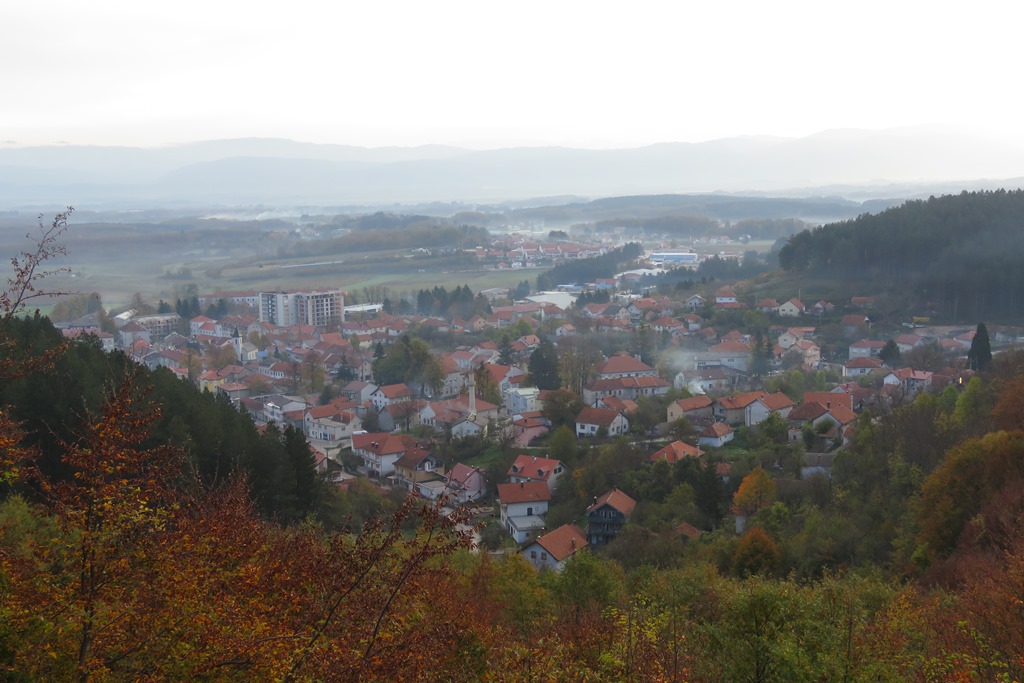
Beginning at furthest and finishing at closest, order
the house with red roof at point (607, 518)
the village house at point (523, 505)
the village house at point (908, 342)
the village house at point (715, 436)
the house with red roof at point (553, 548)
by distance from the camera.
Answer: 1. the village house at point (908, 342)
2. the village house at point (715, 436)
3. the village house at point (523, 505)
4. the house with red roof at point (607, 518)
5. the house with red roof at point (553, 548)

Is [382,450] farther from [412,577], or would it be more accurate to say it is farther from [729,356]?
[412,577]

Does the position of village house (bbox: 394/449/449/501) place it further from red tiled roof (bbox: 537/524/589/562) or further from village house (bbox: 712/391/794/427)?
village house (bbox: 712/391/794/427)

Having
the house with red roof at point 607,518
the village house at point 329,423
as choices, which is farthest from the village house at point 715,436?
the village house at point 329,423

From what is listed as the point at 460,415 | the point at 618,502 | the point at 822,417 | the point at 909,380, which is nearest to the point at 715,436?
the point at 822,417

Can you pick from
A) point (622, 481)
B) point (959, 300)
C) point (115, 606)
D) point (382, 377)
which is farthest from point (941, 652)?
point (959, 300)

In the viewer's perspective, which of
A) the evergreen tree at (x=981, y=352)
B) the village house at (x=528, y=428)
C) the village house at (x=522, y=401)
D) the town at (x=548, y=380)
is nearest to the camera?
the town at (x=548, y=380)

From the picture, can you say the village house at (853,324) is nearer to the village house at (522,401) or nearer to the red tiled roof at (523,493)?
the village house at (522,401)

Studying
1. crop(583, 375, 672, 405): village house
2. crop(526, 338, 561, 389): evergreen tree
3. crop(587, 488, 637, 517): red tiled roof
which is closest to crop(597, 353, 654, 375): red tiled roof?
crop(583, 375, 672, 405): village house
